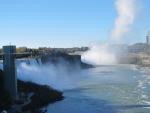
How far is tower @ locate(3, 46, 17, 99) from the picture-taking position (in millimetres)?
27344

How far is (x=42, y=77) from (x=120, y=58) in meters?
59.5

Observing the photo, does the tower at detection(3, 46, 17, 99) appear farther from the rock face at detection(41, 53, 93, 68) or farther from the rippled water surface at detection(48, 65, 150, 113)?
the rock face at detection(41, 53, 93, 68)

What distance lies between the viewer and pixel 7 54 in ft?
90.7

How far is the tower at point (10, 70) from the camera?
2734 centimetres

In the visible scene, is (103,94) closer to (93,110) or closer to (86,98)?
(86,98)

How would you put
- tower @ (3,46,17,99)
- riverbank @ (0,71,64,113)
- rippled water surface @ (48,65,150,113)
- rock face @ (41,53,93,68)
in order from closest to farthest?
riverbank @ (0,71,64,113) → tower @ (3,46,17,99) → rippled water surface @ (48,65,150,113) → rock face @ (41,53,93,68)

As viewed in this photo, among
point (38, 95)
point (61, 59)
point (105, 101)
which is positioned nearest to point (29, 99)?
point (38, 95)

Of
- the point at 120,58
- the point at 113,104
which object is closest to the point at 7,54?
the point at 113,104

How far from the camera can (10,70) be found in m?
27.8

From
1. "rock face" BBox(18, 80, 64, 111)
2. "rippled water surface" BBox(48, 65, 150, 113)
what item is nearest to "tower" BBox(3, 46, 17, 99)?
"rock face" BBox(18, 80, 64, 111)

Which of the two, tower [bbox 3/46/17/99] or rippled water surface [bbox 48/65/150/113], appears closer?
tower [bbox 3/46/17/99]

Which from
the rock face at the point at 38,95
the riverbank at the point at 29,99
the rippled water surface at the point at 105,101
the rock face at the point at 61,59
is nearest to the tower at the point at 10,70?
the riverbank at the point at 29,99

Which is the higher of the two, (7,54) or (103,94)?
(7,54)

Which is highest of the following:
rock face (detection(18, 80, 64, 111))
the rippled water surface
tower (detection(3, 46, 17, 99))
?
tower (detection(3, 46, 17, 99))
